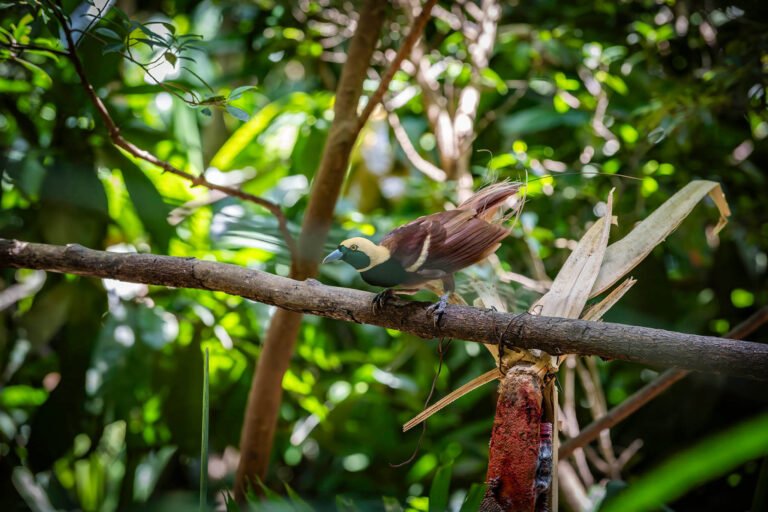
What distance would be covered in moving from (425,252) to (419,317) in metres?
0.10

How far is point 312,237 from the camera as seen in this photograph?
1.43 meters

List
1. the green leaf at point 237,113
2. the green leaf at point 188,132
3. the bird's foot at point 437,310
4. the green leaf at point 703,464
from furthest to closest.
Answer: the green leaf at point 188,132 < the green leaf at point 237,113 < the bird's foot at point 437,310 < the green leaf at point 703,464

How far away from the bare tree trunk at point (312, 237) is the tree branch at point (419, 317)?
1.18 feet

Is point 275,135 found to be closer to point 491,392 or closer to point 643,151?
point 491,392

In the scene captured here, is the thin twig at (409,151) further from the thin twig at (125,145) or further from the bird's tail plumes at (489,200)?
the bird's tail plumes at (489,200)

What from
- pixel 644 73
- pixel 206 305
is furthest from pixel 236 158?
pixel 644 73

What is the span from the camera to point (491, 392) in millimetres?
2299

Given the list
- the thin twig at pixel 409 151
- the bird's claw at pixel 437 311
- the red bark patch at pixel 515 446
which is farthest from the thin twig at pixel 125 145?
the thin twig at pixel 409 151

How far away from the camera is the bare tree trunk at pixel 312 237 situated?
1417 mm

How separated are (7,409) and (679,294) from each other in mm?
2385

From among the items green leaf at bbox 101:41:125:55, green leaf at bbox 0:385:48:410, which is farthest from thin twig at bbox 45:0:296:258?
green leaf at bbox 0:385:48:410

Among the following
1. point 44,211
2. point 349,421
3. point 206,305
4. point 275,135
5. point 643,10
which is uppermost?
point 643,10

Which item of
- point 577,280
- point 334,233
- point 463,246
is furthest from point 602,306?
point 334,233

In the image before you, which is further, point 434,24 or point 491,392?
point 491,392
